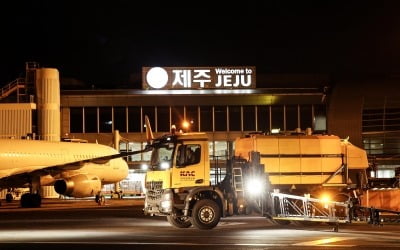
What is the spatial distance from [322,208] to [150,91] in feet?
132

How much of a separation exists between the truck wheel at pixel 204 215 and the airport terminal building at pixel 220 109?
129 ft

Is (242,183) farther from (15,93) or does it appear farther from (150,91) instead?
(15,93)

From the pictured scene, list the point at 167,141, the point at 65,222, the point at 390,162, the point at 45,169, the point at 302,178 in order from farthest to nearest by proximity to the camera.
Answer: the point at 390,162, the point at 45,169, the point at 65,222, the point at 302,178, the point at 167,141

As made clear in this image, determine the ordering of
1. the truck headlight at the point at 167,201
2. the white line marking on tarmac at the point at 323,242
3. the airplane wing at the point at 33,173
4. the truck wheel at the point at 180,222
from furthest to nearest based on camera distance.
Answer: the airplane wing at the point at 33,173
the truck wheel at the point at 180,222
the truck headlight at the point at 167,201
the white line marking on tarmac at the point at 323,242

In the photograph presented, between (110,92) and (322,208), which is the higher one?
(110,92)

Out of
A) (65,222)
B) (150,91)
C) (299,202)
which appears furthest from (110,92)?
(299,202)

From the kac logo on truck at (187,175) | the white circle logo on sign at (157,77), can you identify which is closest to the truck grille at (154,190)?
the kac logo on truck at (187,175)

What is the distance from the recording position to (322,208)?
29.5 metres

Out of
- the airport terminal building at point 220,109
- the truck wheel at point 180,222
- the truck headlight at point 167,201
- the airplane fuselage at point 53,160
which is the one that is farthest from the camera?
the airport terminal building at point 220,109

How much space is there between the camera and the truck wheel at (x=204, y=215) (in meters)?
27.2

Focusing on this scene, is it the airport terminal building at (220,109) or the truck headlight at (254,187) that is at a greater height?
the airport terminal building at (220,109)

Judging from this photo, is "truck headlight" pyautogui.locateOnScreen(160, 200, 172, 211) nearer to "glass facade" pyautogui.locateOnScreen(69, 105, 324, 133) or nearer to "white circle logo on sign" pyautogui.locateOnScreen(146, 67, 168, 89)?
"glass facade" pyautogui.locateOnScreen(69, 105, 324, 133)

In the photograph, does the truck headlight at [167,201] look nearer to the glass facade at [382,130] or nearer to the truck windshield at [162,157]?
the truck windshield at [162,157]

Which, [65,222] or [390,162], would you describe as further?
[390,162]
